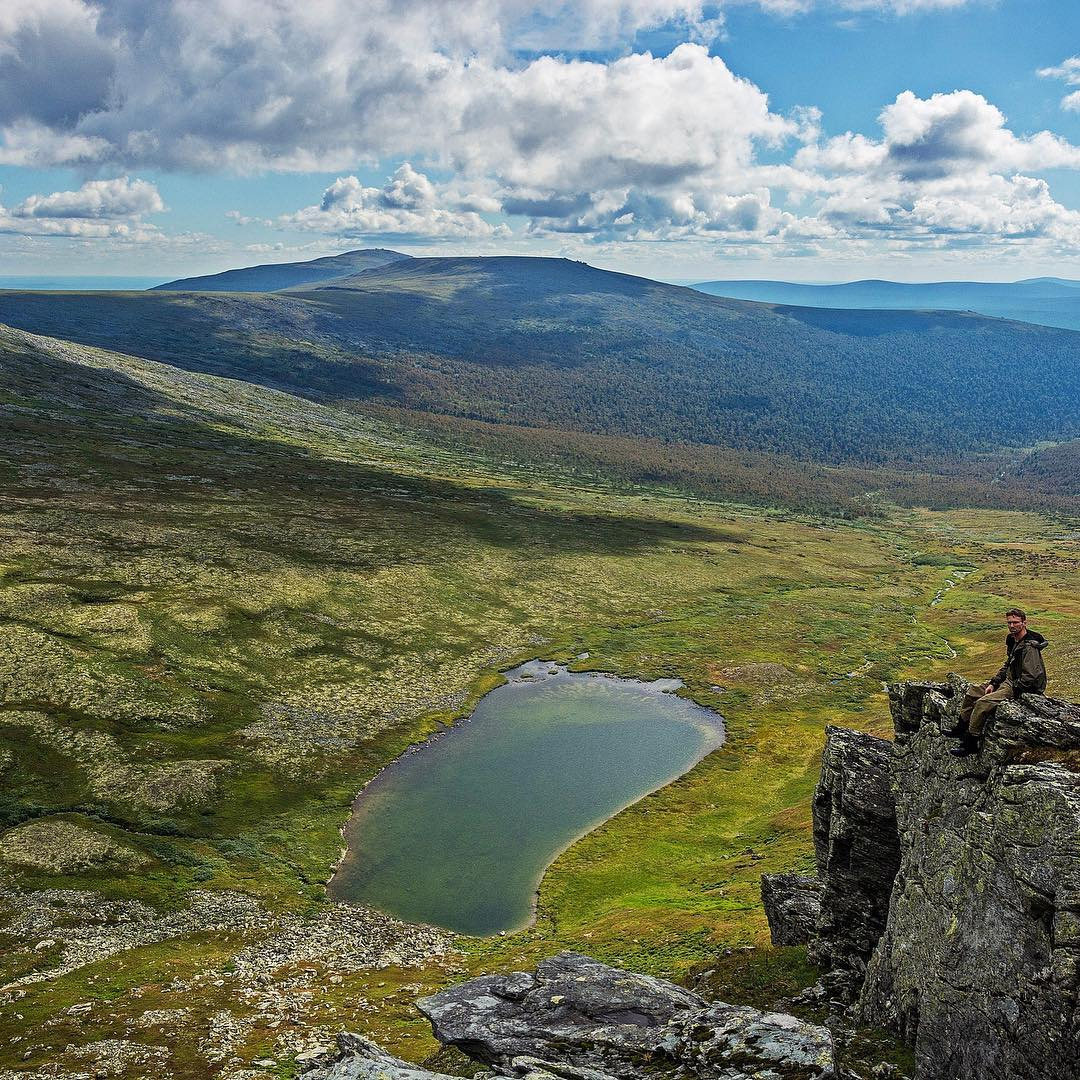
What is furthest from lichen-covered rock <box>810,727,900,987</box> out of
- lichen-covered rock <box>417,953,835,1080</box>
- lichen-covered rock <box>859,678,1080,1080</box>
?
lichen-covered rock <box>417,953,835,1080</box>

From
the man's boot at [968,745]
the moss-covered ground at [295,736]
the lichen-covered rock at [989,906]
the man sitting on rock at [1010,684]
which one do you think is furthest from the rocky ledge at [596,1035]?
the man sitting on rock at [1010,684]

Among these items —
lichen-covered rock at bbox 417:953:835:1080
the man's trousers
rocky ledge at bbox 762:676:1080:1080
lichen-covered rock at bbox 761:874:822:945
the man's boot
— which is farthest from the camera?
lichen-covered rock at bbox 761:874:822:945

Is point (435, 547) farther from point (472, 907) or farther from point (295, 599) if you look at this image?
point (472, 907)

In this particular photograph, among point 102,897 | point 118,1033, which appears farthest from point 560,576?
point 118,1033

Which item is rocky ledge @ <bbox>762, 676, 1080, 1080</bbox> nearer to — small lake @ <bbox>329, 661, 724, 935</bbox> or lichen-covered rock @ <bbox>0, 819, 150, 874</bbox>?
small lake @ <bbox>329, 661, 724, 935</bbox>

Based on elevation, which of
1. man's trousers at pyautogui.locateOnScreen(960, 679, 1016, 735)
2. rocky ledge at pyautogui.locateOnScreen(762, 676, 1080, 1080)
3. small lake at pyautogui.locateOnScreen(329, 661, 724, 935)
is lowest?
small lake at pyautogui.locateOnScreen(329, 661, 724, 935)

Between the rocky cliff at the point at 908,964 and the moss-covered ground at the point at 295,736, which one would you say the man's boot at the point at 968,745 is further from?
the moss-covered ground at the point at 295,736
